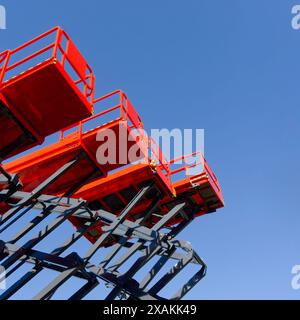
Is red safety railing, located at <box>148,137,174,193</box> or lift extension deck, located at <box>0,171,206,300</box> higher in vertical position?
red safety railing, located at <box>148,137,174,193</box>

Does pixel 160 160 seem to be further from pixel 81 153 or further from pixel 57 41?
pixel 57 41

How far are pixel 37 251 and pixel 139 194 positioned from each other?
303 cm

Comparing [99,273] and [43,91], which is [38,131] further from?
[99,273]

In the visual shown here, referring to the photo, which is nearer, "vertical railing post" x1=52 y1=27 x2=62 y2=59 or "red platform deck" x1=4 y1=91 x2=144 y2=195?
"vertical railing post" x1=52 y1=27 x2=62 y2=59

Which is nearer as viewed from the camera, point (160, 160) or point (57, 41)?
point (57, 41)

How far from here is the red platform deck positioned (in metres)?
10.8

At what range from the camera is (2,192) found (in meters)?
10.0

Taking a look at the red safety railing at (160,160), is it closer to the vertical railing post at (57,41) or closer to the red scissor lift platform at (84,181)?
the red scissor lift platform at (84,181)

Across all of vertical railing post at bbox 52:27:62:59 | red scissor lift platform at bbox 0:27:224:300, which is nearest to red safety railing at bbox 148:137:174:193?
red scissor lift platform at bbox 0:27:224:300

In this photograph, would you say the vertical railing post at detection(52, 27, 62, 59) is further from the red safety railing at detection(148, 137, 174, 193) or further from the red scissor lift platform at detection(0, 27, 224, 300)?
the red safety railing at detection(148, 137, 174, 193)

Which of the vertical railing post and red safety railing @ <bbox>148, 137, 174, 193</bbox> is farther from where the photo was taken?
red safety railing @ <bbox>148, 137, 174, 193</bbox>

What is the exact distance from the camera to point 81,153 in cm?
1086

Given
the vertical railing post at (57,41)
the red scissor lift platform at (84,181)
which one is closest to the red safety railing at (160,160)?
the red scissor lift platform at (84,181)

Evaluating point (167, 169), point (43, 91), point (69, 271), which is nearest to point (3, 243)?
point (69, 271)
